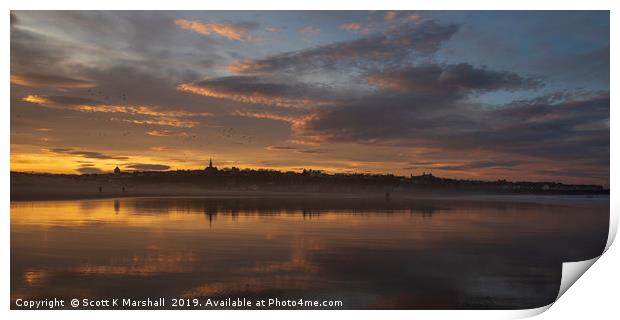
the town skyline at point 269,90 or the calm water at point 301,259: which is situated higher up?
the town skyline at point 269,90

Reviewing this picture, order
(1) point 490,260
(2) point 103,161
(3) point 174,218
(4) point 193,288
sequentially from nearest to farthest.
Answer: (4) point 193,288 < (1) point 490,260 < (2) point 103,161 < (3) point 174,218

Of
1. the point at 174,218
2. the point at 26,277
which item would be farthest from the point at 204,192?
the point at 26,277

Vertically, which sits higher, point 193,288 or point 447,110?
point 447,110

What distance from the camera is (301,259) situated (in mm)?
9766

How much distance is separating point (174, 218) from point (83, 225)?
252cm

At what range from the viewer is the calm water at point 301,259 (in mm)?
8305

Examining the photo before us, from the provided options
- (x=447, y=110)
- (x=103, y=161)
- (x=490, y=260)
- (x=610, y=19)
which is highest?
(x=610, y=19)

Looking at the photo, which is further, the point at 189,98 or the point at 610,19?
the point at 189,98

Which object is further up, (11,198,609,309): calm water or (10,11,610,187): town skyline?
(10,11,610,187): town skyline

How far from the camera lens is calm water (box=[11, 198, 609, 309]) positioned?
830 cm

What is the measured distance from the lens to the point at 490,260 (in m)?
10.2

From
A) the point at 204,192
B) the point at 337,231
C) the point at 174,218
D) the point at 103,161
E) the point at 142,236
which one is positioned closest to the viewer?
the point at 142,236
